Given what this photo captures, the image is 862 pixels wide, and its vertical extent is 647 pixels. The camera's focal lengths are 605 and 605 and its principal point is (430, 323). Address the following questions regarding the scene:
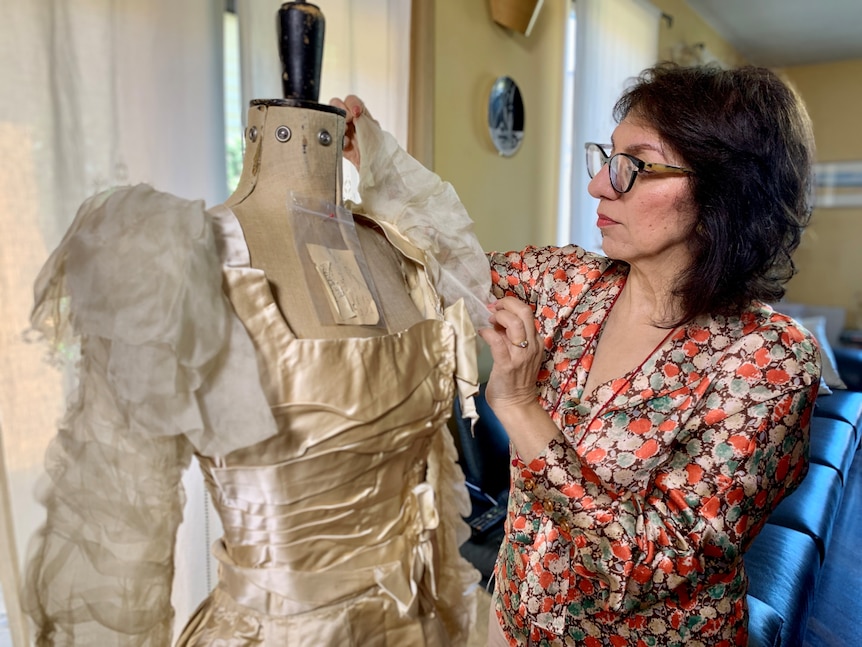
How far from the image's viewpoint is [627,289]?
1049 millimetres

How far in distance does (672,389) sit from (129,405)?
73cm

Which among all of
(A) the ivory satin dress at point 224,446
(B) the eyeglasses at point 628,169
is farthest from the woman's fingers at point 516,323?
(B) the eyeglasses at point 628,169

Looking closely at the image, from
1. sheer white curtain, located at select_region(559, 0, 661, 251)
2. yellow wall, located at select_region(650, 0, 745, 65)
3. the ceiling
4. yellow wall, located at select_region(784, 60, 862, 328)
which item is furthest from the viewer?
yellow wall, located at select_region(784, 60, 862, 328)

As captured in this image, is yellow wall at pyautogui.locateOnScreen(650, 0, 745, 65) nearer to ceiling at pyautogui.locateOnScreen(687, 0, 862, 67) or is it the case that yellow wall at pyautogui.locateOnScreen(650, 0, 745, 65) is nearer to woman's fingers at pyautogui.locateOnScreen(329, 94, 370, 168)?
ceiling at pyautogui.locateOnScreen(687, 0, 862, 67)

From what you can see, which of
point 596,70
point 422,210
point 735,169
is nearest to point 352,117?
point 422,210

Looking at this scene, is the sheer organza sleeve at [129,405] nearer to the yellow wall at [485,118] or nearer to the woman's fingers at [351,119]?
the woman's fingers at [351,119]

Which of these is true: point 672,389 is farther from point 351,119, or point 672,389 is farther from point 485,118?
point 485,118

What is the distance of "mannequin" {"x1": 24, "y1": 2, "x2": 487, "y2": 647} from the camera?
0.53m

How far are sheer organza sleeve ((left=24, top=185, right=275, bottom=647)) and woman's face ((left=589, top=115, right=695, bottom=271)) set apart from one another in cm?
62

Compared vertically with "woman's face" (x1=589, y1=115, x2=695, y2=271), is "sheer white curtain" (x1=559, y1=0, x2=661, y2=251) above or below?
above

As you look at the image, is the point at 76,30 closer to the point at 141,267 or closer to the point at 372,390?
the point at 141,267

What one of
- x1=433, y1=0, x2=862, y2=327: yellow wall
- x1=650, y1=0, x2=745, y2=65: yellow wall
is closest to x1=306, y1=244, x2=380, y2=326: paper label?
x1=433, y1=0, x2=862, y2=327: yellow wall

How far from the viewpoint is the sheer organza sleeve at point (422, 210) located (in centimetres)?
86

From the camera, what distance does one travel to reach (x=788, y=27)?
4.23 meters
